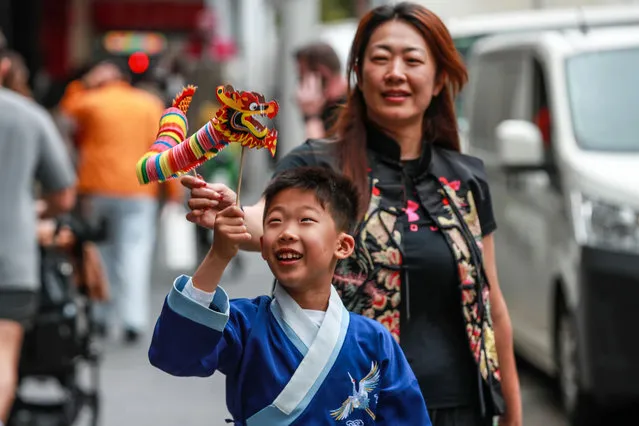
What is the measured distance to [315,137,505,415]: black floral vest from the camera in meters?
3.79

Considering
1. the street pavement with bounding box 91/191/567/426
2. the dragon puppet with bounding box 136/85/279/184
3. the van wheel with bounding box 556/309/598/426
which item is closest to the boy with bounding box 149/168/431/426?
the dragon puppet with bounding box 136/85/279/184

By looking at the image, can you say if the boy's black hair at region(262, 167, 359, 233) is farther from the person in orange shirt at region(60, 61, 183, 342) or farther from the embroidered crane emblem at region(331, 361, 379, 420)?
the person in orange shirt at region(60, 61, 183, 342)

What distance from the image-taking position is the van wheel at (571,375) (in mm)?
7421

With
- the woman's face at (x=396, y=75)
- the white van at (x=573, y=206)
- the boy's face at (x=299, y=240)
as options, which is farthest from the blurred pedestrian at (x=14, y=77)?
the boy's face at (x=299, y=240)

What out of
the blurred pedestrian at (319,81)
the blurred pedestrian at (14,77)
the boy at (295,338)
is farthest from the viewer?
the blurred pedestrian at (319,81)

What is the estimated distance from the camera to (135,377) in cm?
939

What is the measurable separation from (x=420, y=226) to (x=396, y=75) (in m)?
0.40

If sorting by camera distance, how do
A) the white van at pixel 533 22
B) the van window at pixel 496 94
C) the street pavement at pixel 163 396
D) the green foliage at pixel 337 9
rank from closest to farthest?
the street pavement at pixel 163 396 < the van window at pixel 496 94 < the white van at pixel 533 22 < the green foliage at pixel 337 9

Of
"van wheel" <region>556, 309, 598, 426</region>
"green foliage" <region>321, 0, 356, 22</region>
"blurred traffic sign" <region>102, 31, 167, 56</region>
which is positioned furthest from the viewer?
"blurred traffic sign" <region>102, 31, 167, 56</region>

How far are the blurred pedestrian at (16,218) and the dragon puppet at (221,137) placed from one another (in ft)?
9.70

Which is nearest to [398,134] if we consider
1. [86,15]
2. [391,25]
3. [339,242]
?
[391,25]

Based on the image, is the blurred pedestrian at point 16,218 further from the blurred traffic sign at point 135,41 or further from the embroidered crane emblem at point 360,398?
the blurred traffic sign at point 135,41

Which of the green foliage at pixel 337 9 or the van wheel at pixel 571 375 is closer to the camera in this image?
the van wheel at pixel 571 375

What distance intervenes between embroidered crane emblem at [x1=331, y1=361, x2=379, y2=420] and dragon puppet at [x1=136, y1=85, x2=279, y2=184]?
1.74ft
